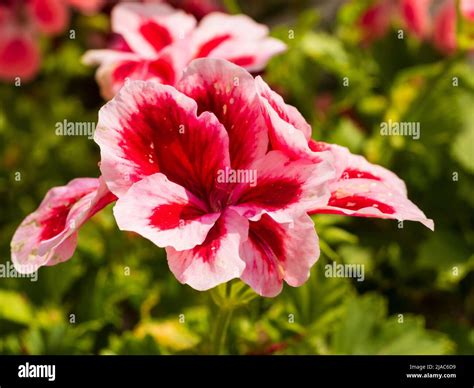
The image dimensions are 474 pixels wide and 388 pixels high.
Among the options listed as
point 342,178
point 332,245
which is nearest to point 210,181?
point 342,178

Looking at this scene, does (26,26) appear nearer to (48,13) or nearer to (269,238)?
(48,13)

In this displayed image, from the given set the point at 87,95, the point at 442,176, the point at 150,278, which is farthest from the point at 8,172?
the point at 442,176

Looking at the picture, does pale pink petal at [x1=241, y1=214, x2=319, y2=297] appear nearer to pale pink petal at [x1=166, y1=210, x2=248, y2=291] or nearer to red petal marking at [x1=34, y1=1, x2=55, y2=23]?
pale pink petal at [x1=166, y1=210, x2=248, y2=291]

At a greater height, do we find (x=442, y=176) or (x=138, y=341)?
(x=442, y=176)

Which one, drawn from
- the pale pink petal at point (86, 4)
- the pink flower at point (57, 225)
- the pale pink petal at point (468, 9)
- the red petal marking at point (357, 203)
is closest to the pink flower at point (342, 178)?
the red petal marking at point (357, 203)

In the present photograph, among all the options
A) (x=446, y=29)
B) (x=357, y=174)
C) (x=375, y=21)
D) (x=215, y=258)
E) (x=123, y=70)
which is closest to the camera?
(x=215, y=258)

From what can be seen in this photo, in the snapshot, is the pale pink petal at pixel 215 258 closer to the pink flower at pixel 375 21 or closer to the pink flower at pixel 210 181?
the pink flower at pixel 210 181

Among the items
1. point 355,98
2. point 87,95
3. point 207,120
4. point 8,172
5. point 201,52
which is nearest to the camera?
point 207,120

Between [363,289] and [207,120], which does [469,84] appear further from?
[207,120]
